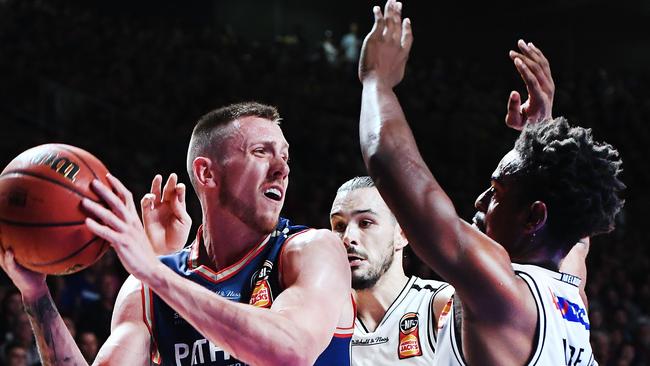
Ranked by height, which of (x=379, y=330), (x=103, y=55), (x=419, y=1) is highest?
(x=419, y=1)

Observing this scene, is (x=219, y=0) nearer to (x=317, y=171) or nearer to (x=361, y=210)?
(x=317, y=171)

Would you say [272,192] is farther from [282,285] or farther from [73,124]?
[73,124]

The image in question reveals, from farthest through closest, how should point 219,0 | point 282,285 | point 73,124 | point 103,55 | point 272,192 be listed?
point 219,0, point 103,55, point 73,124, point 272,192, point 282,285

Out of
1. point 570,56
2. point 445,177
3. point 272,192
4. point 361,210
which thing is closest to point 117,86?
point 445,177

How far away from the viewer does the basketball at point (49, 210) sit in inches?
84.1

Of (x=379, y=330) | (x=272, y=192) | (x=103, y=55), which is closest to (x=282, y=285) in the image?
(x=272, y=192)

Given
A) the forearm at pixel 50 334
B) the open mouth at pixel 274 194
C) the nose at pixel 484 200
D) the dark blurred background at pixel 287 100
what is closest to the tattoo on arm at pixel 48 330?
the forearm at pixel 50 334

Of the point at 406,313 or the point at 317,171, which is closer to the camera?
the point at 406,313

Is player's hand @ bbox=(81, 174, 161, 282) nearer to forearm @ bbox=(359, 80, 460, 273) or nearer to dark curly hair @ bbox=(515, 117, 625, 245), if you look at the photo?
forearm @ bbox=(359, 80, 460, 273)

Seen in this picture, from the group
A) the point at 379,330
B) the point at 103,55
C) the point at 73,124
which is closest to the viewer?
the point at 379,330

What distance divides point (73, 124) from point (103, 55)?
4.87 ft

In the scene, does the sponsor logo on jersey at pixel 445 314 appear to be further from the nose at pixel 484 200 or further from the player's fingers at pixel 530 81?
the player's fingers at pixel 530 81

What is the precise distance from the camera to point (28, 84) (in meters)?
10.3

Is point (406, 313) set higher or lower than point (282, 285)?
lower
